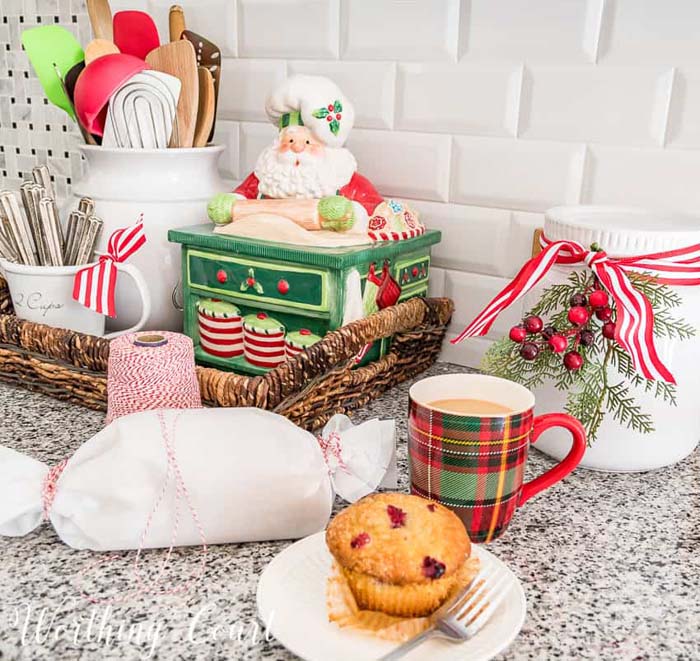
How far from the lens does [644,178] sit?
839 mm

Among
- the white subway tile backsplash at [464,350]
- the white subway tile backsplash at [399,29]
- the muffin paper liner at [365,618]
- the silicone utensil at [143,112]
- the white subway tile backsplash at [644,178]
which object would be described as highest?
the white subway tile backsplash at [399,29]

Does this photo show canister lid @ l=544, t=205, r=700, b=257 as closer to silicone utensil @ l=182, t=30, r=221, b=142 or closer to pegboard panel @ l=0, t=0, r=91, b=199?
silicone utensil @ l=182, t=30, r=221, b=142

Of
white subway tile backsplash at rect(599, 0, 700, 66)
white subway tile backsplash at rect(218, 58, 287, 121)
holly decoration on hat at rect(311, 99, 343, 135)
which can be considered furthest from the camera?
white subway tile backsplash at rect(218, 58, 287, 121)

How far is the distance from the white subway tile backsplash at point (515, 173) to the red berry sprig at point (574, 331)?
0.27 metres

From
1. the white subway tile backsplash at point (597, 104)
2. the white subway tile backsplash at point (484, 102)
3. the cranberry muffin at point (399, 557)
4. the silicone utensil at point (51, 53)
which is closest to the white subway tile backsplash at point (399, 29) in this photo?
the white subway tile backsplash at point (484, 102)

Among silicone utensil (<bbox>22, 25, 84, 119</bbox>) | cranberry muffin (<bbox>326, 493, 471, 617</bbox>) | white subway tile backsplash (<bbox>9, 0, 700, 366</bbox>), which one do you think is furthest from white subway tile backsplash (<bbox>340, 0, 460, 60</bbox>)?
cranberry muffin (<bbox>326, 493, 471, 617</bbox>)

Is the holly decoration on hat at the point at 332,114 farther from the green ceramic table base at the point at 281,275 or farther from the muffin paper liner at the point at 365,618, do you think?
the muffin paper liner at the point at 365,618

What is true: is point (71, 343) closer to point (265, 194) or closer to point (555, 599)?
point (265, 194)

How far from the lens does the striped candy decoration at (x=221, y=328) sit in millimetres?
890

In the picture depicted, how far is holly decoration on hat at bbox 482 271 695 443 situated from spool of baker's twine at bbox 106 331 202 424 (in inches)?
11.6

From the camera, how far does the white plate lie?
0.43m

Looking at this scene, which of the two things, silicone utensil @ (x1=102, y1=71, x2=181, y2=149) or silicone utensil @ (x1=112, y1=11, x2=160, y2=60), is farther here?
silicone utensil @ (x1=112, y1=11, x2=160, y2=60)

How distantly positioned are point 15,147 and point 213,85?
669 mm

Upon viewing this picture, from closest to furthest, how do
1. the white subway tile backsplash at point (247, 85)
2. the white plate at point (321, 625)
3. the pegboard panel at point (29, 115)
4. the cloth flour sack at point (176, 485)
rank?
1. the white plate at point (321, 625)
2. the cloth flour sack at point (176, 485)
3. the white subway tile backsplash at point (247, 85)
4. the pegboard panel at point (29, 115)
